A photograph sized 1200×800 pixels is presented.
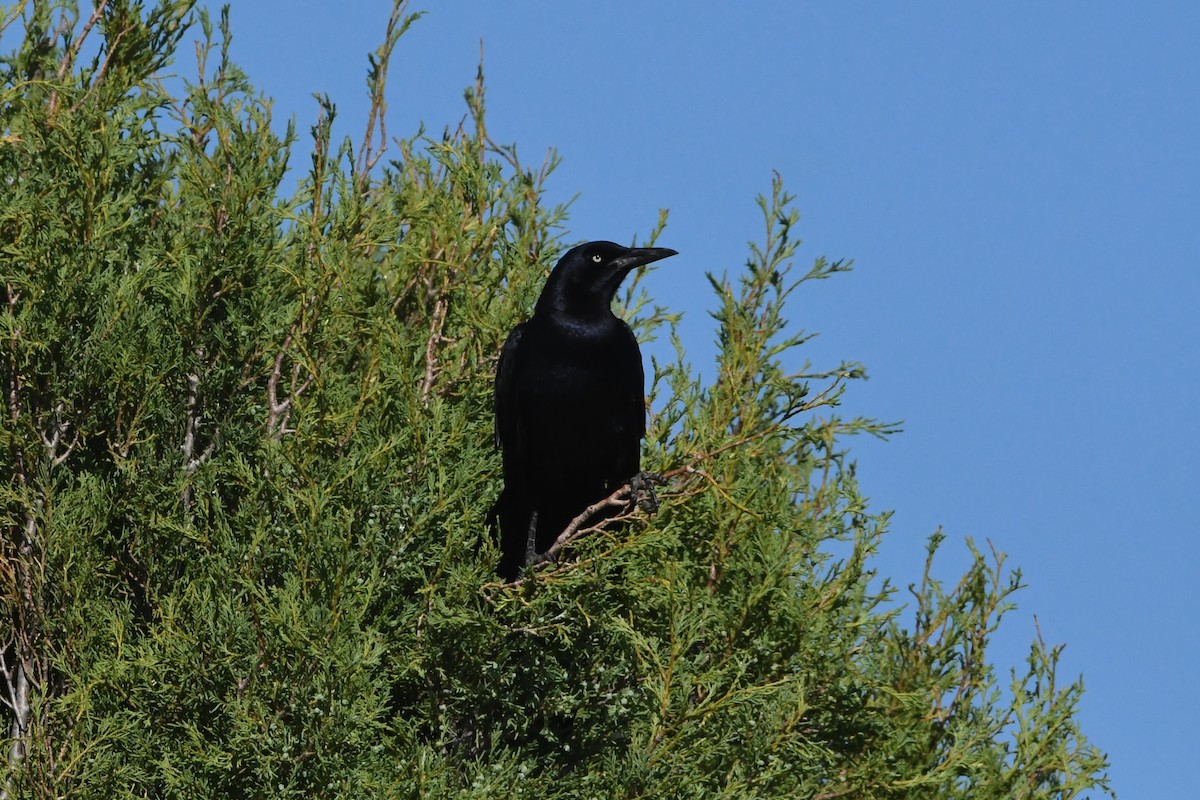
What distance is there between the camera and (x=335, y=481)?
6.37 m

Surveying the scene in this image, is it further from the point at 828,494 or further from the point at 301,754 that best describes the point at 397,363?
the point at 828,494

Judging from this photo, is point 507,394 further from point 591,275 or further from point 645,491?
point 645,491

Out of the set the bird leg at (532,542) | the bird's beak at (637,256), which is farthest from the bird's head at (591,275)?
the bird leg at (532,542)

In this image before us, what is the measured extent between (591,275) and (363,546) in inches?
86.1

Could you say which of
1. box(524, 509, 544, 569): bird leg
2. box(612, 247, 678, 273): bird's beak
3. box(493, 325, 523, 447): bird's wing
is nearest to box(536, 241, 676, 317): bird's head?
box(612, 247, 678, 273): bird's beak

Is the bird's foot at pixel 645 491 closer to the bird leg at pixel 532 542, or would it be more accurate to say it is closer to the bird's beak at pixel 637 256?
the bird leg at pixel 532 542

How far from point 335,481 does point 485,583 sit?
0.86 meters

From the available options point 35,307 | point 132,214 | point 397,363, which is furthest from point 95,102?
point 397,363

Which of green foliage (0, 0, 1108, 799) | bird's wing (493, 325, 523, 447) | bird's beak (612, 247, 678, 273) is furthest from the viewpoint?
bird's beak (612, 247, 678, 273)

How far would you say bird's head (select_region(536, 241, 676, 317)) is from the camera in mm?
7504

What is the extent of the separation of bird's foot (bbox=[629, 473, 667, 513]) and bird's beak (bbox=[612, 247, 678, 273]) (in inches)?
54.7

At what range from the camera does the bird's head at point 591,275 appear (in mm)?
7504

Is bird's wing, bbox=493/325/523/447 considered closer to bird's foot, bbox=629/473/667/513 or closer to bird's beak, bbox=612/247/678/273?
bird's beak, bbox=612/247/678/273

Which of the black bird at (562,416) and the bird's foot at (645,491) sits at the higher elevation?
the black bird at (562,416)
